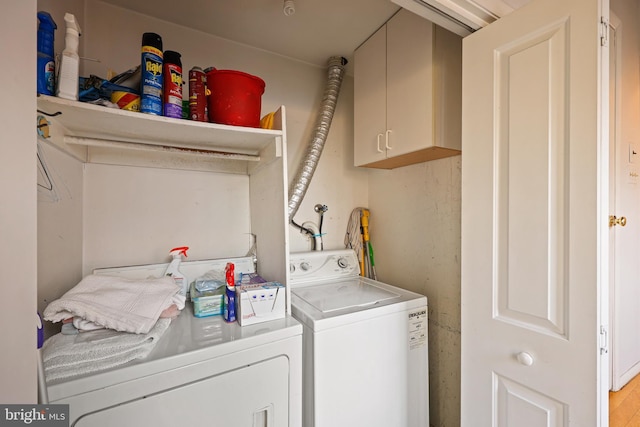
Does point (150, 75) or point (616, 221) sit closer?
point (150, 75)

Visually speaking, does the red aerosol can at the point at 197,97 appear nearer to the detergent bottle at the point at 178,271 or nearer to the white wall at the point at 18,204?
the white wall at the point at 18,204

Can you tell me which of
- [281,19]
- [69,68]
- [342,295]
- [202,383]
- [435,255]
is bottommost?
[202,383]

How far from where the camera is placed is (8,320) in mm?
460

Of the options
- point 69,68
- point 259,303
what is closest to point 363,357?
point 259,303

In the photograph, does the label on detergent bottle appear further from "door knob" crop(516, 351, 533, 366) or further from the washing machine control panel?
"door knob" crop(516, 351, 533, 366)

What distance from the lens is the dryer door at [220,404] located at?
786 millimetres

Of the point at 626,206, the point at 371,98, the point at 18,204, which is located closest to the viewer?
the point at 18,204

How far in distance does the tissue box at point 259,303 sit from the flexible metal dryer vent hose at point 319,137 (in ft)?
2.15

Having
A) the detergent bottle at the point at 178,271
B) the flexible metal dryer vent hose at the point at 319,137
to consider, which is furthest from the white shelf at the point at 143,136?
the detergent bottle at the point at 178,271

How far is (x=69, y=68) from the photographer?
906mm

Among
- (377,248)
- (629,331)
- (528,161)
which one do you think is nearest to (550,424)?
(528,161)

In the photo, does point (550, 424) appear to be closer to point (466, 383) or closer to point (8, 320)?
point (466, 383)

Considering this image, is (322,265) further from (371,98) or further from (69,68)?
(69,68)

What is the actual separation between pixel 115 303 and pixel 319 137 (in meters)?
1.43
